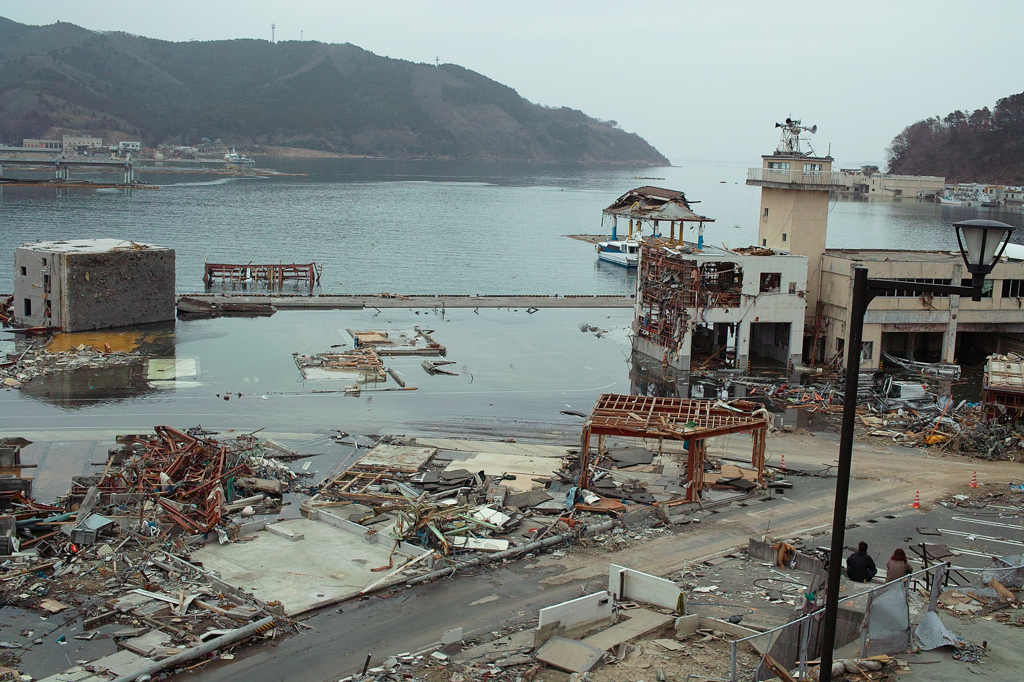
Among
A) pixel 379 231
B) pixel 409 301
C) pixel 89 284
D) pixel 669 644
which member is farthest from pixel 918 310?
pixel 379 231

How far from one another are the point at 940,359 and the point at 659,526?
30.4 m

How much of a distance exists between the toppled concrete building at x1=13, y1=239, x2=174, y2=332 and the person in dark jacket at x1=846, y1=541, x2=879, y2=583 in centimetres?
4110

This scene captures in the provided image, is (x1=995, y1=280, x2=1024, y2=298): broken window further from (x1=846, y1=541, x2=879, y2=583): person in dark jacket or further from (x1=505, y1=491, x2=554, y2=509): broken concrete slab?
(x1=846, y1=541, x2=879, y2=583): person in dark jacket

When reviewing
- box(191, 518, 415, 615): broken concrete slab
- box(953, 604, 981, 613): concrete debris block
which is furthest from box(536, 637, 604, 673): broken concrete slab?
box(953, 604, 981, 613): concrete debris block

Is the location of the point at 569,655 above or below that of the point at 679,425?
below

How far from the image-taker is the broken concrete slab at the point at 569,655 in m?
14.8

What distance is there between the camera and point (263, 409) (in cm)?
3491

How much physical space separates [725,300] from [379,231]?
8719cm

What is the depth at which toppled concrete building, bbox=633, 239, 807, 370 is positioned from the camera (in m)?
44.1

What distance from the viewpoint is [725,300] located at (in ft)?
145

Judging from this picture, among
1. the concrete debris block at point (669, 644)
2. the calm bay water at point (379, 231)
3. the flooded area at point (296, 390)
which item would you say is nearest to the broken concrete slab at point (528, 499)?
the flooded area at point (296, 390)

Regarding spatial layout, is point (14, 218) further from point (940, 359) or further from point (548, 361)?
point (940, 359)

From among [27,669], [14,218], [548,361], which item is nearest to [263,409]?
[548,361]

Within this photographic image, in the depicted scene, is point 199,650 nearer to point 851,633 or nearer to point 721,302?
point 851,633
